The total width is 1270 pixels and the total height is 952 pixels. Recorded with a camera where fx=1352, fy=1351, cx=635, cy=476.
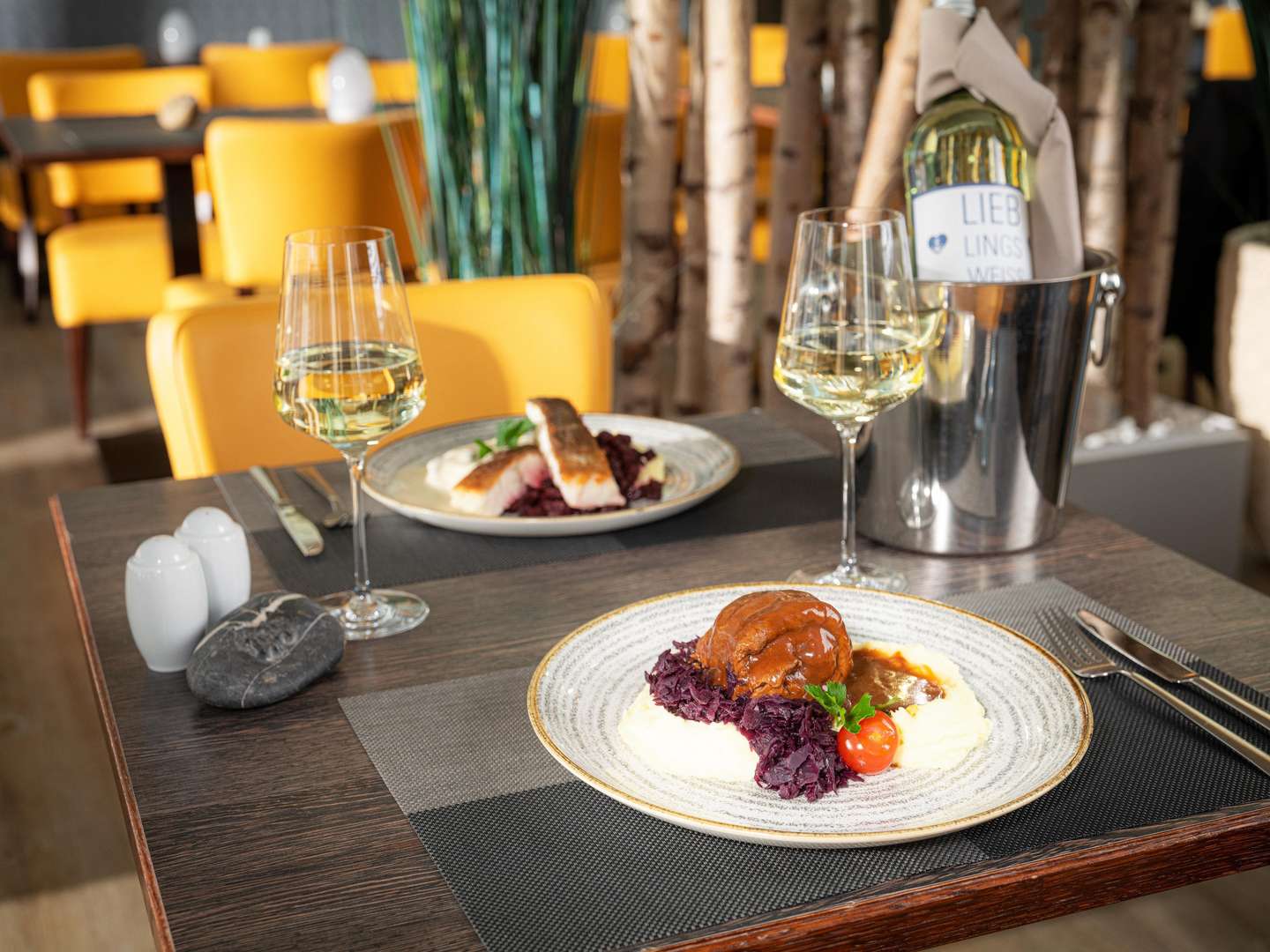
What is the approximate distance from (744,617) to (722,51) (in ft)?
5.04

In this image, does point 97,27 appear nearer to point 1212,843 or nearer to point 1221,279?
point 1221,279

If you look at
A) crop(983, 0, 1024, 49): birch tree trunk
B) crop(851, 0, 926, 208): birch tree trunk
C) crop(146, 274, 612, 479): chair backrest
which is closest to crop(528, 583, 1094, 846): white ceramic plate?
crop(146, 274, 612, 479): chair backrest

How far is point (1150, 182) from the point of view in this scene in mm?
2447

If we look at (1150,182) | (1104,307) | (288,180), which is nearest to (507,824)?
(1104,307)

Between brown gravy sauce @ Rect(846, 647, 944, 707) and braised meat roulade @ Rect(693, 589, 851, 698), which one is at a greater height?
braised meat roulade @ Rect(693, 589, 851, 698)

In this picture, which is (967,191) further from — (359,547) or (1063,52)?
(1063,52)

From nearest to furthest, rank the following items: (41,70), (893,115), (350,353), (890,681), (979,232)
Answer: (890,681)
(350,353)
(979,232)
(893,115)
(41,70)

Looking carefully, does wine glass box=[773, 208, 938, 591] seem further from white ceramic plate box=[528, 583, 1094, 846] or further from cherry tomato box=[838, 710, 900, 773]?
cherry tomato box=[838, 710, 900, 773]

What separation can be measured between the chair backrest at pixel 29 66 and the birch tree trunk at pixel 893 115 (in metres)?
4.46

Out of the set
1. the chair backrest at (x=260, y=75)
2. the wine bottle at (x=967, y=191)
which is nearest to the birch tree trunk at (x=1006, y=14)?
the wine bottle at (x=967, y=191)

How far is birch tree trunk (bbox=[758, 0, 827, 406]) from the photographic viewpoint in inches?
86.2

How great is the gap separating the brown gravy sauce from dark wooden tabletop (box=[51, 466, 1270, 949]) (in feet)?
0.37

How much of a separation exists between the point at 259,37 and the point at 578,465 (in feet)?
19.1

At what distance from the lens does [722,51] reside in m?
2.06
